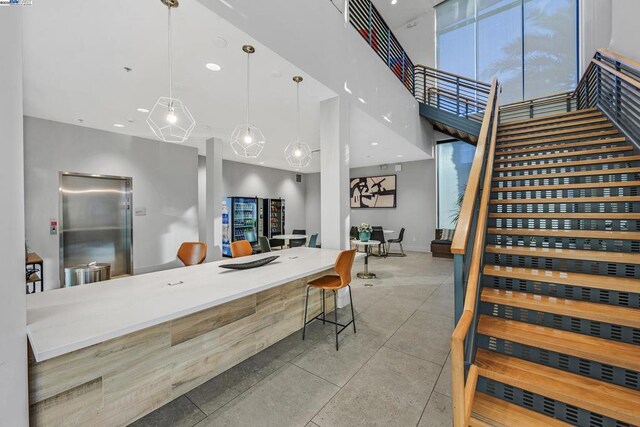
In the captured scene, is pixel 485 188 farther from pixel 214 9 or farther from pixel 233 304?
pixel 214 9

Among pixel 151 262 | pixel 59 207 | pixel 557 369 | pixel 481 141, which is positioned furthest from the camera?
pixel 151 262

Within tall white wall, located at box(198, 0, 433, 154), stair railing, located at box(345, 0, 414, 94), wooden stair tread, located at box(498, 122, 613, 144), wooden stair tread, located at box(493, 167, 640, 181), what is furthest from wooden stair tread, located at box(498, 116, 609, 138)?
stair railing, located at box(345, 0, 414, 94)

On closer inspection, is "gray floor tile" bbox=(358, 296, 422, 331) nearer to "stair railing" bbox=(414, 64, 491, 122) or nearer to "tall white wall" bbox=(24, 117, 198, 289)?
"tall white wall" bbox=(24, 117, 198, 289)

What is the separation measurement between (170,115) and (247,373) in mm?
2350

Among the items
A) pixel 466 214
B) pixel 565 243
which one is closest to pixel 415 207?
pixel 565 243

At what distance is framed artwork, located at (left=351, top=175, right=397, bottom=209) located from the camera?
8906 mm

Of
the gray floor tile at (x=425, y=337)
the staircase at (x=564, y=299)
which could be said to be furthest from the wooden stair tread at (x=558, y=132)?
the gray floor tile at (x=425, y=337)

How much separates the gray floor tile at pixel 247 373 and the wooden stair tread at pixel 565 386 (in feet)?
5.25

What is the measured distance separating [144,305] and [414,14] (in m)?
10.6

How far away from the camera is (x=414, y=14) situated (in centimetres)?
837

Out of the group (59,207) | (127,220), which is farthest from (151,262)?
(59,207)

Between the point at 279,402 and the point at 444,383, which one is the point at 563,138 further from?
the point at 279,402

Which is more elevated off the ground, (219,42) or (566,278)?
(219,42)

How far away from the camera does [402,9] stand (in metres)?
8.17
